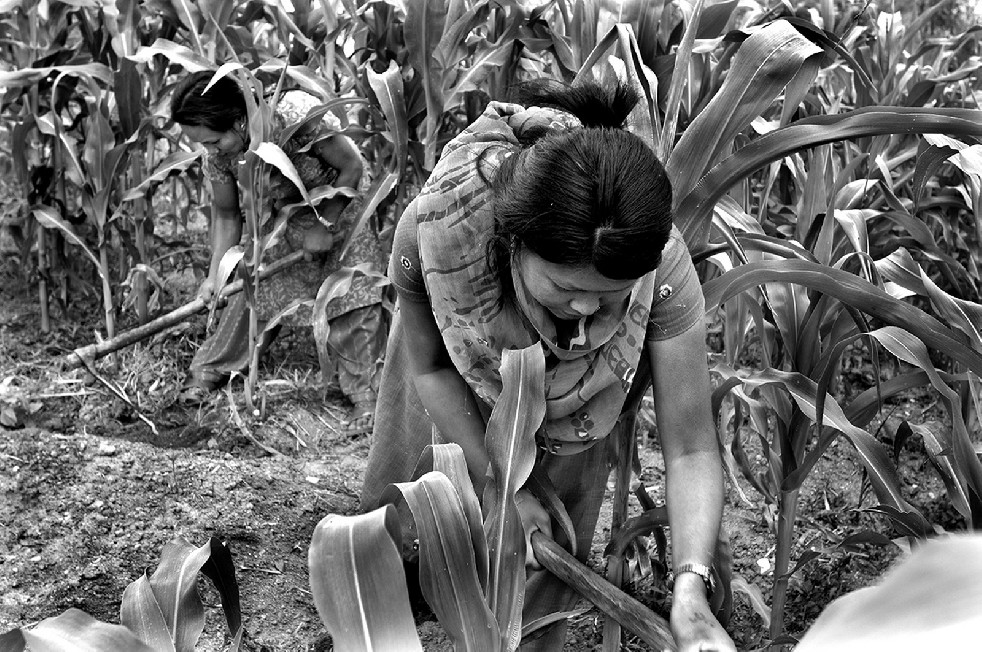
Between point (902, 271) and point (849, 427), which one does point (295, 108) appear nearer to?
point (902, 271)

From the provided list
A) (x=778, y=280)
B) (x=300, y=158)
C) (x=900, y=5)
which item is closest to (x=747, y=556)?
(x=778, y=280)

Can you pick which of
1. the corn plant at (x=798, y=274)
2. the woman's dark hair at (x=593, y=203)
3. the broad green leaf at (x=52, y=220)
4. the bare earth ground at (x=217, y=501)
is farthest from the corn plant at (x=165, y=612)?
the broad green leaf at (x=52, y=220)

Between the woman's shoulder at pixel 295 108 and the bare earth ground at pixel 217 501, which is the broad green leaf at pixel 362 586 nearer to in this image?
the bare earth ground at pixel 217 501

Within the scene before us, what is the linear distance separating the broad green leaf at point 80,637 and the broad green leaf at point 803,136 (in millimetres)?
795

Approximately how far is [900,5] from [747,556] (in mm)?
4878

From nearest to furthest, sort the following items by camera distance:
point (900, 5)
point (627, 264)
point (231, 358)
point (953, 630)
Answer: point (953, 630) → point (627, 264) → point (231, 358) → point (900, 5)

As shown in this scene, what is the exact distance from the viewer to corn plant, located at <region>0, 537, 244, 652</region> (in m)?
0.90

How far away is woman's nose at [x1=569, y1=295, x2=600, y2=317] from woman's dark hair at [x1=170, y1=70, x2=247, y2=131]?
5.51 ft

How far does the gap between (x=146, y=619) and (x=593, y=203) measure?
25.1 inches

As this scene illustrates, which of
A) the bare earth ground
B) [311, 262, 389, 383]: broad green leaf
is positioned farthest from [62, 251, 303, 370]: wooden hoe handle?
[311, 262, 389, 383]: broad green leaf

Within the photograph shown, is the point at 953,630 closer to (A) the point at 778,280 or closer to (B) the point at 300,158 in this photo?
(A) the point at 778,280

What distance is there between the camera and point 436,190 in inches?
46.4

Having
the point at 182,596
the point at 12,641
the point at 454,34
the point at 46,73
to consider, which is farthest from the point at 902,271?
A: the point at 46,73

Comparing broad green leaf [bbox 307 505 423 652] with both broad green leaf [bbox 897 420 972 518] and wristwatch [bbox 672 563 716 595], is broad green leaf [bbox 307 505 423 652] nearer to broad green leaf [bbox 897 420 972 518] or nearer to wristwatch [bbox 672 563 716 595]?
wristwatch [bbox 672 563 716 595]
